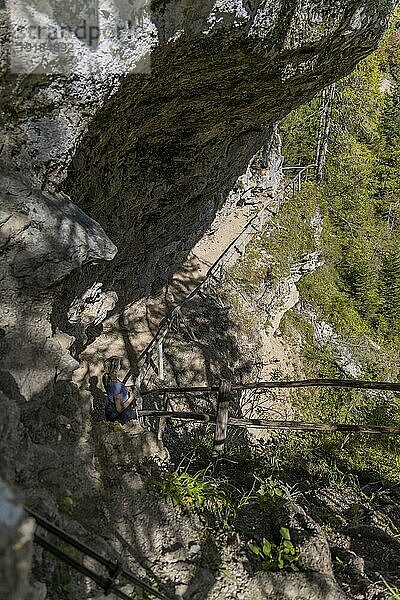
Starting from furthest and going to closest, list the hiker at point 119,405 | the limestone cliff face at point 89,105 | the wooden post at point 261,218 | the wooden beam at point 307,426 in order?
the wooden post at point 261,218 → the hiker at point 119,405 → the wooden beam at point 307,426 → the limestone cliff face at point 89,105

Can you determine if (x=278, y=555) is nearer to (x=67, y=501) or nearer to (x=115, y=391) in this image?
(x=67, y=501)

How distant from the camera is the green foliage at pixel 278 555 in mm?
3176

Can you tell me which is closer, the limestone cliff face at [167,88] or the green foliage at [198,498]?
the limestone cliff face at [167,88]

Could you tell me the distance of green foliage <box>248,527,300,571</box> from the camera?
10.4ft

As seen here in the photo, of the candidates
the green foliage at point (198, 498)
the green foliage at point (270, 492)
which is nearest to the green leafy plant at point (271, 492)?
the green foliage at point (270, 492)

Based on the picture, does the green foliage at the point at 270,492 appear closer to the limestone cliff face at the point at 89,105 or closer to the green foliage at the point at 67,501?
the limestone cliff face at the point at 89,105

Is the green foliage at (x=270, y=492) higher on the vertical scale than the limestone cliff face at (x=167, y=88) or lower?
lower

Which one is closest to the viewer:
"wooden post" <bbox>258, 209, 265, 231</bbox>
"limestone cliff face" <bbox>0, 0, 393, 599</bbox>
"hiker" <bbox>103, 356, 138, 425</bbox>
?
"limestone cliff face" <bbox>0, 0, 393, 599</bbox>

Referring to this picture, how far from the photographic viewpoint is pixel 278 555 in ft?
10.6

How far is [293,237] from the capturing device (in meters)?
13.5

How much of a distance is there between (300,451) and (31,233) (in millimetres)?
5221

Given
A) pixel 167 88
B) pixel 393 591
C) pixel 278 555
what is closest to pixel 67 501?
pixel 278 555

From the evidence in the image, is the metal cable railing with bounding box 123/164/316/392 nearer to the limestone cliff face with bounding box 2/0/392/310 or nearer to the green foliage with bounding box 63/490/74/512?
the limestone cliff face with bounding box 2/0/392/310

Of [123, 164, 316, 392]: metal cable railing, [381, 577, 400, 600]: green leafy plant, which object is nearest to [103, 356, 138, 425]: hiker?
[123, 164, 316, 392]: metal cable railing
